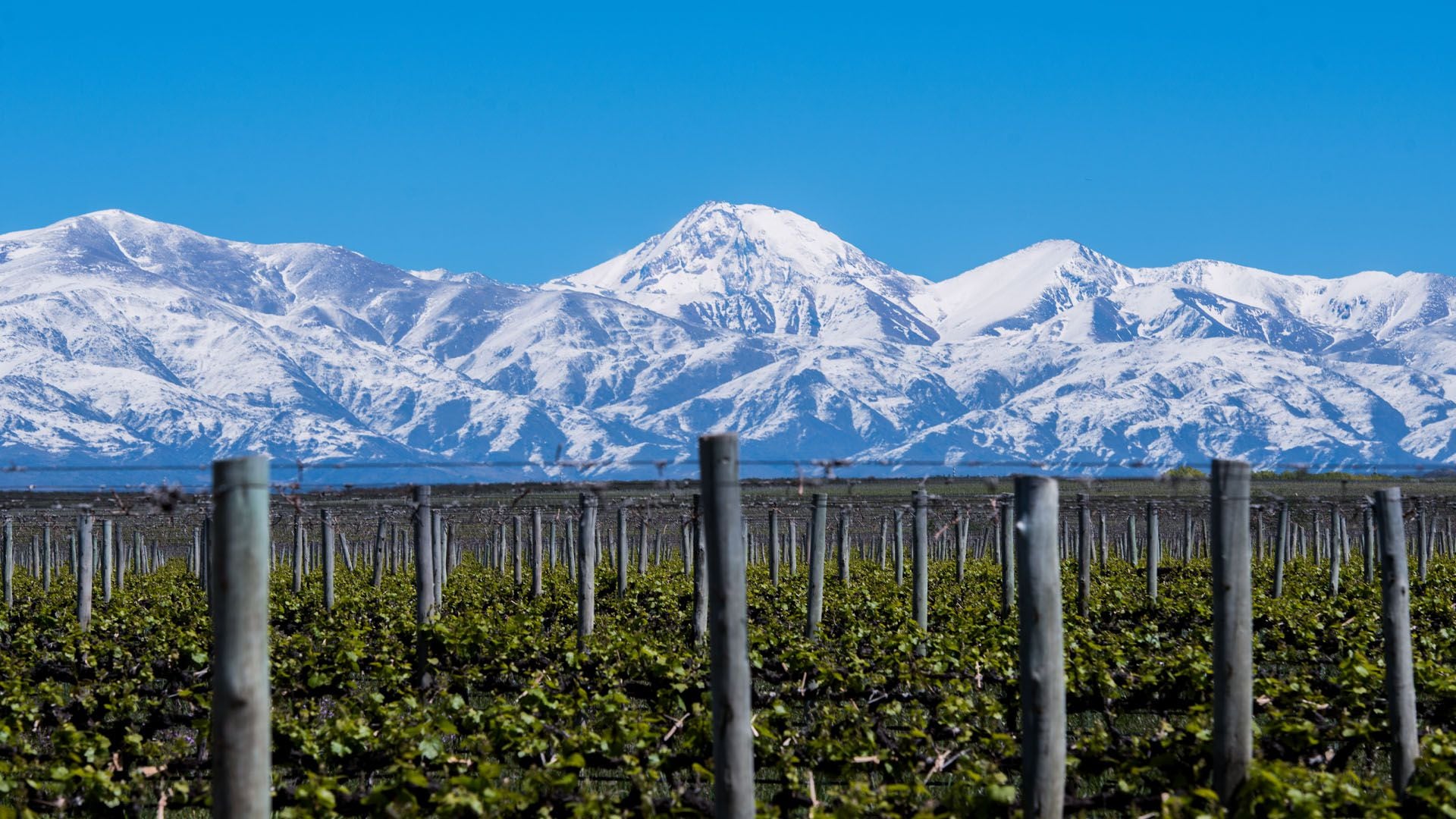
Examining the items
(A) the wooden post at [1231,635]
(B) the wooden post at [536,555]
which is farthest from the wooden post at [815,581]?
(A) the wooden post at [1231,635]

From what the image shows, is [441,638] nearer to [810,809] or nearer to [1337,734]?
[810,809]

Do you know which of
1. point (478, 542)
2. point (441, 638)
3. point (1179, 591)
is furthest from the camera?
point (478, 542)

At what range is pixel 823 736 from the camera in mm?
11609

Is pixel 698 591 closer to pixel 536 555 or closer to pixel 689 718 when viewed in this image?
pixel 689 718

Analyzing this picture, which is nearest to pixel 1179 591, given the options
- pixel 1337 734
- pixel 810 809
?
pixel 1337 734

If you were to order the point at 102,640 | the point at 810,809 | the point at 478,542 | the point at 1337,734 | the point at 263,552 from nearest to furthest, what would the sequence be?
the point at 263,552 < the point at 810,809 < the point at 1337,734 < the point at 102,640 < the point at 478,542

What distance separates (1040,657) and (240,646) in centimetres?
442

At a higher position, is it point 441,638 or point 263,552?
point 263,552

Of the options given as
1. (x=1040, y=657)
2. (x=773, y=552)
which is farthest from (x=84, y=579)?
(x=1040, y=657)

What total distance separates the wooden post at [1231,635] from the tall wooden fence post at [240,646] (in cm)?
555

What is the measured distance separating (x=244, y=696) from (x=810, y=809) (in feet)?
15.9

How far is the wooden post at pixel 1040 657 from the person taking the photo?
8328 millimetres

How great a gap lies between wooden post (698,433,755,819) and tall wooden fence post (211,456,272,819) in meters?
2.22

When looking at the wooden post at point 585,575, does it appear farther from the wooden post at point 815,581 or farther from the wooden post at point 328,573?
the wooden post at point 328,573
